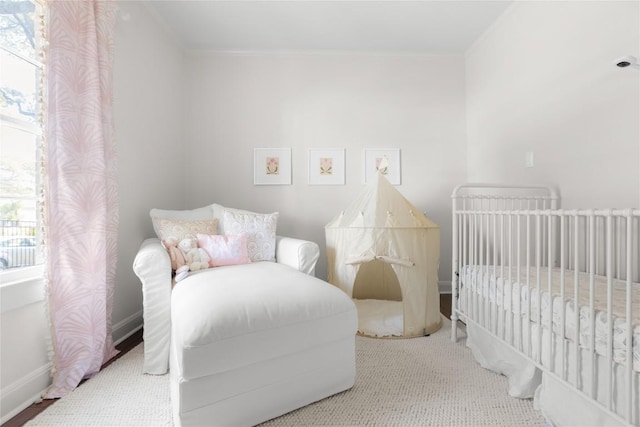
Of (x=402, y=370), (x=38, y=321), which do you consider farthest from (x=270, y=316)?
(x=38, y=321)

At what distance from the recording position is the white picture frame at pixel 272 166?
9.80 ft

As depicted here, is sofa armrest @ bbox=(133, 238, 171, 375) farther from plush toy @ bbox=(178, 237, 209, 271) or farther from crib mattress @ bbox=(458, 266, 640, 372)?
crib mattress @ bbox=(458, 266, 640, 372)

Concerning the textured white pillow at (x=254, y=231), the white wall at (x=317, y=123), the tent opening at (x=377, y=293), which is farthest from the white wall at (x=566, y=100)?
the textured white pillow at (x=254, y=231)

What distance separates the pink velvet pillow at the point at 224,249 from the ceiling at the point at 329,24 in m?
1.70

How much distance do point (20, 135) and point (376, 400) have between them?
75.8 inches

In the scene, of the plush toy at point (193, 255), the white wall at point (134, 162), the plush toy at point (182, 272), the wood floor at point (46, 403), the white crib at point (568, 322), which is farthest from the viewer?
the plush toy at point (193, 255)

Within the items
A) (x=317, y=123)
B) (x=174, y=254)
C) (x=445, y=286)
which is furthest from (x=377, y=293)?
(x=174, y=254)

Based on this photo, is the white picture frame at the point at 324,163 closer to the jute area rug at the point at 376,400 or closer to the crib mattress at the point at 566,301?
the crib mattress at the point at 566,301

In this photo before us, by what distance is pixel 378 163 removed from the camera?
9.85 feet

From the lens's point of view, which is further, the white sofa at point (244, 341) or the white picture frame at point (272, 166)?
the white picture frame at point (272, 166)

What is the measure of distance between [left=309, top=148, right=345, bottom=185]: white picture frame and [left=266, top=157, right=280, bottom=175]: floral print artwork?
31cm

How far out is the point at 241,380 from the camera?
119cm

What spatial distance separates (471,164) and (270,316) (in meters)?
2.52

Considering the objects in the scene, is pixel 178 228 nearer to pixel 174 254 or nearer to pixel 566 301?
pixel 174 254
